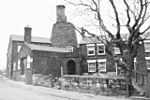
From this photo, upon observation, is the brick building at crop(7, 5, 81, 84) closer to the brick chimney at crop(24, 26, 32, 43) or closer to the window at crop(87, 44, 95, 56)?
the brick chimney at crop(24, 26, 32, 43)

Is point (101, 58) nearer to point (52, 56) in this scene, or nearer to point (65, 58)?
point (65, 58)

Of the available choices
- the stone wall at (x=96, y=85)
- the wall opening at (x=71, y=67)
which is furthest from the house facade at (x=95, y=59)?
the stone wall at (x=96, y=85)

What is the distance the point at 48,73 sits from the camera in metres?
25.7

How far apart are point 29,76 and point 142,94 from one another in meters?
16.1

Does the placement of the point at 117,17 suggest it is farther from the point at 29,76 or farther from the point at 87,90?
the point at 29,76

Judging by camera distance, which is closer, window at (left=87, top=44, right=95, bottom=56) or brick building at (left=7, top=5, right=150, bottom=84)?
brick building at (left=7, top=5, right=150, bottom=84)

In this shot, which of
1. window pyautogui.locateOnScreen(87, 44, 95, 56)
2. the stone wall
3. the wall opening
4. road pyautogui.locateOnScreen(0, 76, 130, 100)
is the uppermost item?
window pyautogui.locateOnScreen(87, 44, 95, 56)

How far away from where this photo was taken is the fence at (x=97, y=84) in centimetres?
1403

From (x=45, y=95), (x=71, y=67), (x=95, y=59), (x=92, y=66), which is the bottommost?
(x=45, y=95)

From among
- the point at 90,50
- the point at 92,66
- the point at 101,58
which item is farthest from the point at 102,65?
the point at 90,50

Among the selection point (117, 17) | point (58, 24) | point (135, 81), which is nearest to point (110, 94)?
point (135, 81)

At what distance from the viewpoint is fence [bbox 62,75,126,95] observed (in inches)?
552

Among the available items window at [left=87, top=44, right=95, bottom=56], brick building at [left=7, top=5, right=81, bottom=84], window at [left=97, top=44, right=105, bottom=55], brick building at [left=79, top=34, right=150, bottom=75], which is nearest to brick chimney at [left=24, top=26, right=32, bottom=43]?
brick building at [left=7, top=5, right=81, bottom=84]

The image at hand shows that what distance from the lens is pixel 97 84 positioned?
15250 mm
